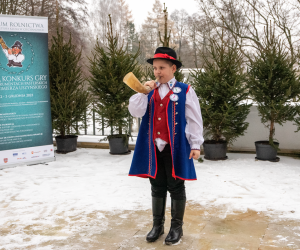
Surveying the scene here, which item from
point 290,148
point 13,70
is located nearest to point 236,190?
point 290,148

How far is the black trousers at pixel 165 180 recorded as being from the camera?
2996mm

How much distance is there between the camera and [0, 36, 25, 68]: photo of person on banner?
602 centimetres

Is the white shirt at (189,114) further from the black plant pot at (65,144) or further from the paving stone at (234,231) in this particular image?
the black plant pot at (65,144)

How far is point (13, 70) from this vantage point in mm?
6102

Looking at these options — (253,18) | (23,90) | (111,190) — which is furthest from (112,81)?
(253,18)

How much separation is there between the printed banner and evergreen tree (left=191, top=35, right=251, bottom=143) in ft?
9.99

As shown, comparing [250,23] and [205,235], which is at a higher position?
[250,23]

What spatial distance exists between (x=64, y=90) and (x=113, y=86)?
1059 mm

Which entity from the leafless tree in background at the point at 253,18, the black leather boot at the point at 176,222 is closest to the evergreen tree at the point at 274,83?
the black leather boot at the point at 176,222

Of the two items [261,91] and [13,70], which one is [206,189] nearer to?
[261,91]

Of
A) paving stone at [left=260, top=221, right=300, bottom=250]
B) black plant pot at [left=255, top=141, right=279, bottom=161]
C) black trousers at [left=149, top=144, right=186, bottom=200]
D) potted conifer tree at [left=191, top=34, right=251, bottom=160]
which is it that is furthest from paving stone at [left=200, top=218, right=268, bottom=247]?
black plant pot at [left=255, top=141, right=279, bottom=161]

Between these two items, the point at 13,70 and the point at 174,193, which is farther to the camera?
the point at 13,70

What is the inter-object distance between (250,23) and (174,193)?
12697 mm

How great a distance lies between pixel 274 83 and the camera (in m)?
6.31
